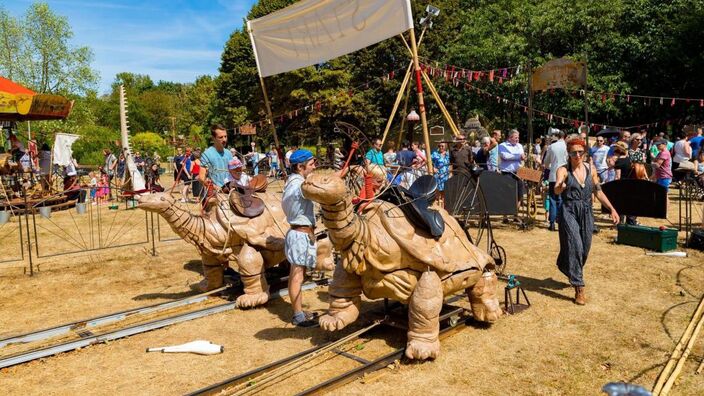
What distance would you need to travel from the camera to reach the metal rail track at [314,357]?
13.2 ft

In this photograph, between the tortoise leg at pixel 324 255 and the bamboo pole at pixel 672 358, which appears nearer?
the bamboo pole at pixel 672 358

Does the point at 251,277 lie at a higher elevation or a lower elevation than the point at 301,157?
lower

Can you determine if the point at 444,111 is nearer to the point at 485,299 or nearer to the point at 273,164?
the point at 485,299

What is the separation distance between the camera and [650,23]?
23688 millimetres

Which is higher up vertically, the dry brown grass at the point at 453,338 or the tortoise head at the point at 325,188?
the tortoise head at the point at 325,188

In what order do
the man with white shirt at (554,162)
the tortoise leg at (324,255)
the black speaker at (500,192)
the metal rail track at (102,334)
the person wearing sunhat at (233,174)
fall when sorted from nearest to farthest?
the metal rail track at (102,334), the tortoise leg at (324,255), the person wearing sunhat at (233,174), the man with white shirt at (554,162), the black speaker at (500,192)

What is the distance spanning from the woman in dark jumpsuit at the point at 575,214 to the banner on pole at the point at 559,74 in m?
7.08

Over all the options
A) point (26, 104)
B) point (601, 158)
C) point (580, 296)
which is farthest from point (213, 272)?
point (26, 104)

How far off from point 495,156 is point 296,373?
7972mm

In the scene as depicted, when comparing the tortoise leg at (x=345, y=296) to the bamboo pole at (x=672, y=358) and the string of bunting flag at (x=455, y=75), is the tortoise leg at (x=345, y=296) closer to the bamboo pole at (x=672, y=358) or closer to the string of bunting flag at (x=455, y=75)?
the bamboo pole at (x=672, y=358)

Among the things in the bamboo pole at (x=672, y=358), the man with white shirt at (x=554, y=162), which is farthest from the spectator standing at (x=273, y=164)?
the bamboo pole at (x=672, y=358)

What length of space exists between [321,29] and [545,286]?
4613 mm

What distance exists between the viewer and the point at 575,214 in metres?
6.19

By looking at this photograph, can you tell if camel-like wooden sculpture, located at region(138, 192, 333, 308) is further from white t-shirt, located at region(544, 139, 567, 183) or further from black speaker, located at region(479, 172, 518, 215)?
white t-shirt, located at region(544, 139, 567, 183)
